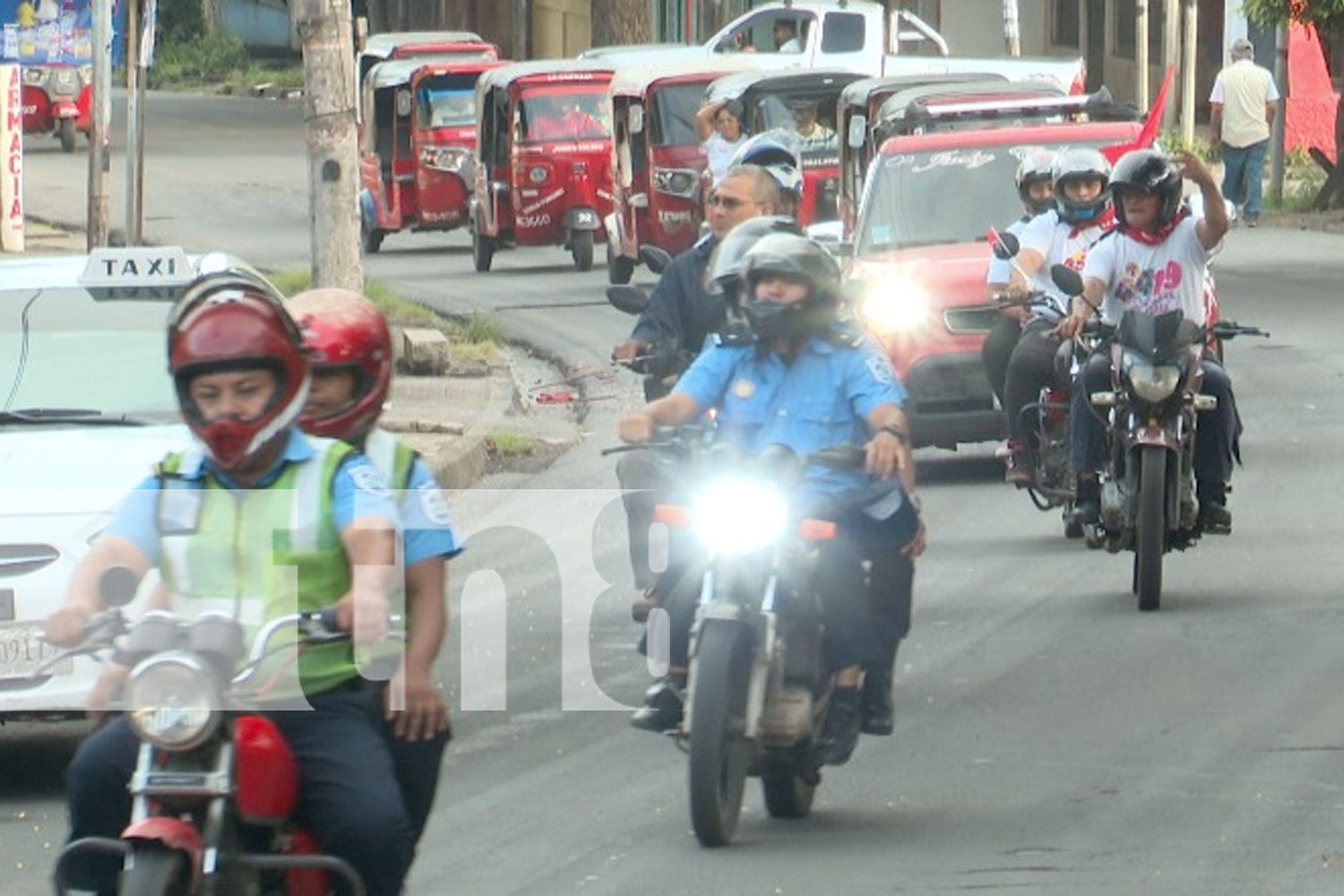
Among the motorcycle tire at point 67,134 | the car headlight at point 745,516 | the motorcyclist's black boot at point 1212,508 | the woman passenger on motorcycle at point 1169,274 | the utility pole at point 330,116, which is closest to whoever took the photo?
the car headlight at point 745,516

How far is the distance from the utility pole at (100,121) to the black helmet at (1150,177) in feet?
40.7

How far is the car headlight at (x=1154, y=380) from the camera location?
12242 millimetres

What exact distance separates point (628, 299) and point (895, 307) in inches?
246

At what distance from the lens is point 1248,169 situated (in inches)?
1303

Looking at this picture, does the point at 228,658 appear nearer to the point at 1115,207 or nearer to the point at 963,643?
the point at 963,643

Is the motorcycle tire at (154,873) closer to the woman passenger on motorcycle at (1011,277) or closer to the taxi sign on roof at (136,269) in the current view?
the taxi sign on roof at (136,269)

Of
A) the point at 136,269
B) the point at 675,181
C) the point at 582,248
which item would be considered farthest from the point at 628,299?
the point at 582,248

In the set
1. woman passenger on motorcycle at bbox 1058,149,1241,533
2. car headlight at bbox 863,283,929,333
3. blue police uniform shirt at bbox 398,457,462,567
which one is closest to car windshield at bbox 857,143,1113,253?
car headlight at bbox 863,283,929,333

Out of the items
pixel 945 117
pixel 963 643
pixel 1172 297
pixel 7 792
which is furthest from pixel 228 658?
pixel 945 117

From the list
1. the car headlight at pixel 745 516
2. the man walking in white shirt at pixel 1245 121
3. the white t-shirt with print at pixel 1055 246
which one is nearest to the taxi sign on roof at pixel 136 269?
the car headlight at pixel 745 516

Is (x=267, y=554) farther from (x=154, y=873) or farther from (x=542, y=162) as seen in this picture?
(x=542, y=162)

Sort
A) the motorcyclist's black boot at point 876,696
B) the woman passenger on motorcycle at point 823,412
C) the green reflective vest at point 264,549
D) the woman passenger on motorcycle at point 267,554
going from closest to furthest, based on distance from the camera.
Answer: the woman passenger on motorcycle at point 267,554, the green reflective vest at point 264,549, the woman passenger on motorcycle at point 823,412, the motorcyclist's black boot at point 876,696

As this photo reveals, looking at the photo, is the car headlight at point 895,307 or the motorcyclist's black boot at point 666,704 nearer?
the motorcyclist's black boot at point 666,704

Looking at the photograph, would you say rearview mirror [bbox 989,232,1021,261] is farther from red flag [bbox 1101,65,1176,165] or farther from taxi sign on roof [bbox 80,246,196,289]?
taxi sign on roof [bbox 80,246,196,289]
